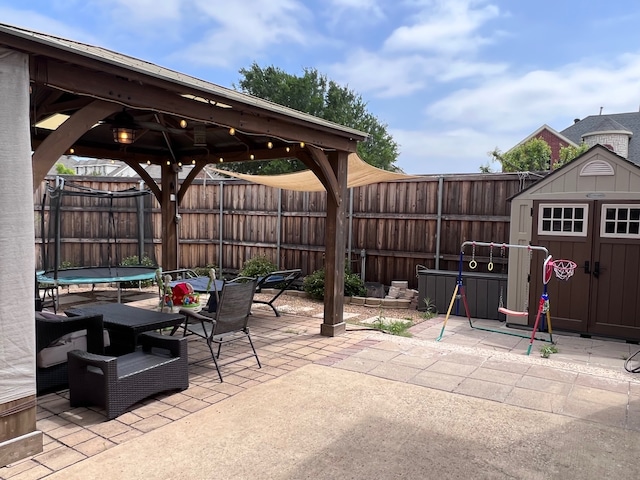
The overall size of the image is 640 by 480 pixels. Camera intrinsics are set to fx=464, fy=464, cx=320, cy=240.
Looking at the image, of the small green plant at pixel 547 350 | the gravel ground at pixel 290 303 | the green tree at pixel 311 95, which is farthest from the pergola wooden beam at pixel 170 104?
the green tree at pixel 311 95

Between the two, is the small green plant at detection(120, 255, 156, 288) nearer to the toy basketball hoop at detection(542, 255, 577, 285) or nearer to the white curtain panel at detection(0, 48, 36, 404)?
the white curtain panel at detection(0, 48, 36, 404)

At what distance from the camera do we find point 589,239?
19.1 ft

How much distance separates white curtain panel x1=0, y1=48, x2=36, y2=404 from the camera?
253cm

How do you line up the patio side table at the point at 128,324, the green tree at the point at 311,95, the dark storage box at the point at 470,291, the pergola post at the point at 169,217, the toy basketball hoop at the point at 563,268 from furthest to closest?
1. the green tree at the point at 311,95
2. the pergola post at the point at 169,217
3. the dark storage box at the point at 470,291
4. the toy basketball hoop at the point at 563,268
5. the patio side table at the point at 128,324

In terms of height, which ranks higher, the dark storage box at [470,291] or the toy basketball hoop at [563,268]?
the toy basketball hoop at [563,268]

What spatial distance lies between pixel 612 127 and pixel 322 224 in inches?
647

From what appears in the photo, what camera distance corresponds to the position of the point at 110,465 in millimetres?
2576

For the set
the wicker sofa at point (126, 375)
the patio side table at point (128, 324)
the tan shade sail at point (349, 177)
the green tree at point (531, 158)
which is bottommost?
the wicker sofa at point (126, 375)

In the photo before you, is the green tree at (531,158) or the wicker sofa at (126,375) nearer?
the wicker sofa at (126,375)

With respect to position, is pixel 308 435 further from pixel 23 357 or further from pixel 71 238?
pixel 71 238

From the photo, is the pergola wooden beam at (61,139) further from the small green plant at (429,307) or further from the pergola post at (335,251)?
the small green plant at (429,307)

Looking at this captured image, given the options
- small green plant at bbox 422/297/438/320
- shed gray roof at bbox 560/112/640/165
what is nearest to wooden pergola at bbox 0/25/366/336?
small green plant at bbox 422/297/438/320

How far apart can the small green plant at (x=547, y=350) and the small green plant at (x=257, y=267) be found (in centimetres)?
513

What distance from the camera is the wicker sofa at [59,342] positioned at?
358 centimetres
